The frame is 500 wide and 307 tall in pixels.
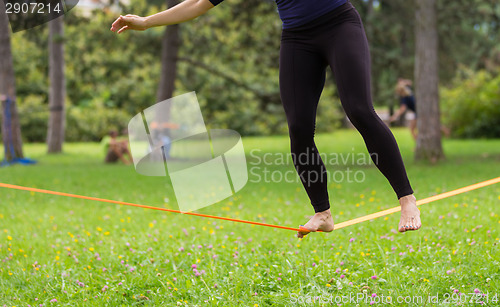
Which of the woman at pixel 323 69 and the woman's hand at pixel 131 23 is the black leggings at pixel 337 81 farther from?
the woman's hand at pixel 131 23

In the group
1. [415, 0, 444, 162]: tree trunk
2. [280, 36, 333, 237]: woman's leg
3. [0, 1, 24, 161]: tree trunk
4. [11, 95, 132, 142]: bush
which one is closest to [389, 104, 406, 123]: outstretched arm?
[415, 0, 444, 162]: tree trunk

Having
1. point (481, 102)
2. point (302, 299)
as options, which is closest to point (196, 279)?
point (302, 299)

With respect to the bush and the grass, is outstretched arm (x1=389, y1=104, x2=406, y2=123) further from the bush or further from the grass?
the bush

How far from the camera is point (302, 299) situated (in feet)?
10.6

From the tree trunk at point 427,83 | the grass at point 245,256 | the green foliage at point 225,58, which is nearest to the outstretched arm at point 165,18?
the grass at point 245,256

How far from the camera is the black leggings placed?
2.83 metres

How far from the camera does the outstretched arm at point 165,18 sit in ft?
9.86

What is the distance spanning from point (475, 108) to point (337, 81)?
17.3 m

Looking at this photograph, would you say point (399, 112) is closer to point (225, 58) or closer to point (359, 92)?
point (225, 58)

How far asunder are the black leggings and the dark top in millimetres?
27

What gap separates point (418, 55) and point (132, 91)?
15.5 m

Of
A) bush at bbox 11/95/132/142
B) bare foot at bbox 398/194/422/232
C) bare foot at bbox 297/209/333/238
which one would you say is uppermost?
bare foot at bbox 398/194/422/232

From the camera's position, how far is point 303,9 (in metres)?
2.92

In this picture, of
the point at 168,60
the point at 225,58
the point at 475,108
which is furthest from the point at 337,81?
the point at 475,108
